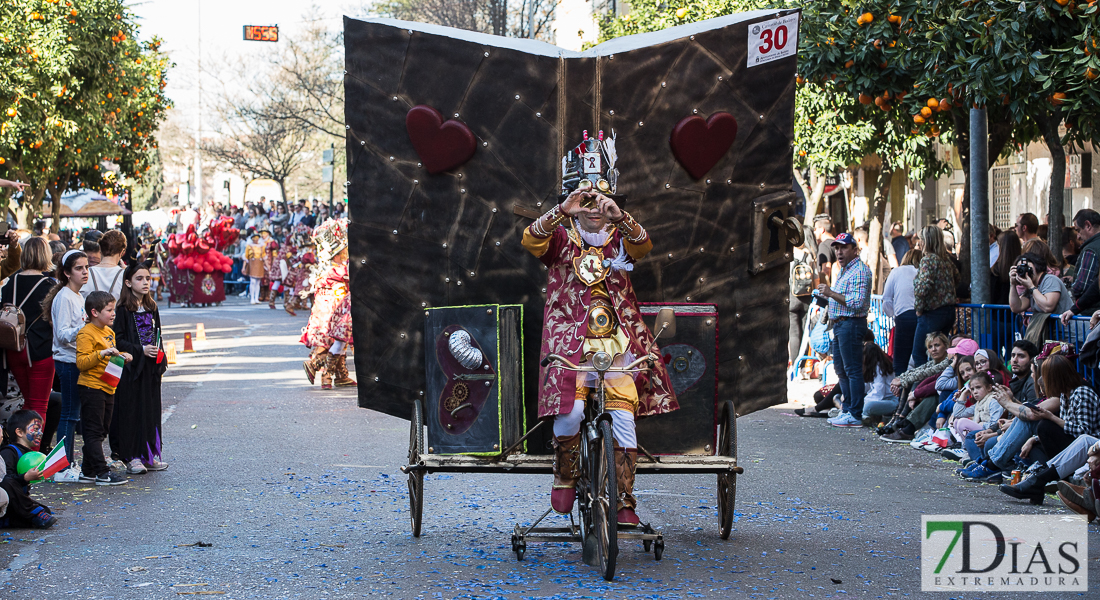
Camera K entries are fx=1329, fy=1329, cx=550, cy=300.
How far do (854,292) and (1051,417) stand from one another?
3.80m

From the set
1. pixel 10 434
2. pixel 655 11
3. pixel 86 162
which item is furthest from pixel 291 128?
pixel 10 434

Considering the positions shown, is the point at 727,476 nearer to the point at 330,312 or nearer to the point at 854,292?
the point at 854,292

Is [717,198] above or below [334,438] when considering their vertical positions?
above

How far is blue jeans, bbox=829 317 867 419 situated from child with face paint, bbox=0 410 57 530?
24.4ft

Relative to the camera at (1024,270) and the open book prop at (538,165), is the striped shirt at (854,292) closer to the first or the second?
the camera at (1024,270)

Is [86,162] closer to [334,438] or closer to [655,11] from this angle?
[655,11]

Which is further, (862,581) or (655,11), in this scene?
(655,11)

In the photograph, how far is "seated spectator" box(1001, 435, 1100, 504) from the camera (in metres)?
8.39

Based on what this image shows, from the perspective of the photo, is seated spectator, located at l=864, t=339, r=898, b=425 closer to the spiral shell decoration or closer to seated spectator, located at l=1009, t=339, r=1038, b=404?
seated spectator, located at l=1009, t=339, r=1038, b=404

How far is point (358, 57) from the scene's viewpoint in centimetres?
745

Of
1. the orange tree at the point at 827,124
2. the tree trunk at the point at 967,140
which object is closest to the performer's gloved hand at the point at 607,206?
the orange tree at the point at 827,124

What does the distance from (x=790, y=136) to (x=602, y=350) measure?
1.92 metres

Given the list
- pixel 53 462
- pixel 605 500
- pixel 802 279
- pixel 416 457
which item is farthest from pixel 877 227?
pixel 605 500

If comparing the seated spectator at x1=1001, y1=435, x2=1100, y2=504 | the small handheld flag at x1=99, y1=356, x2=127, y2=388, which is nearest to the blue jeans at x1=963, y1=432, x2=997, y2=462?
the seated spectator at x1=1001, y1=435, x2=1100, y2=504
